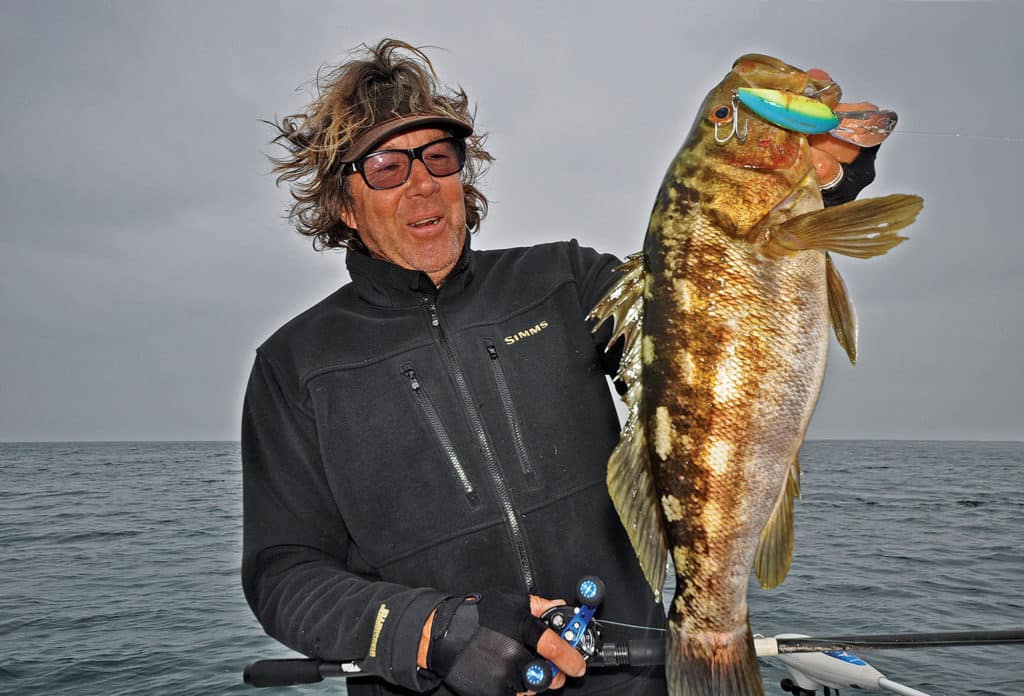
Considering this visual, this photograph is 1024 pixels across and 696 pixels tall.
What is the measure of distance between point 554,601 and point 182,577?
1625 centimetres

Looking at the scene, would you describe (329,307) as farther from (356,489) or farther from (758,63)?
(758,63)

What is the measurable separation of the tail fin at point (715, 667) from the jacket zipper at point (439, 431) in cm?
100

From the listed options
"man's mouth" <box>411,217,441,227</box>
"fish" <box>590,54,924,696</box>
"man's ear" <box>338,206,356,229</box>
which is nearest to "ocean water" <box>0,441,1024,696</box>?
"fish" <box>590,54,924,696</box>

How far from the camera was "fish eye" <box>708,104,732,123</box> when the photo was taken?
212 centimetres

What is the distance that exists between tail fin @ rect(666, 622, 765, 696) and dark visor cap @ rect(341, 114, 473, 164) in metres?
2.12

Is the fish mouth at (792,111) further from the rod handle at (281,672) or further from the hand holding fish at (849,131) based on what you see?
the rod handle at (281,672)

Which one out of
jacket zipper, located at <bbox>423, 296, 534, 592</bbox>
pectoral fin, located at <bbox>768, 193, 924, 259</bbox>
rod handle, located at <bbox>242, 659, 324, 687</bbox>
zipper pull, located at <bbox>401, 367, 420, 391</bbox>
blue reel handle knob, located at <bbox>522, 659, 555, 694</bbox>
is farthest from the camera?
zipper pull, located at <bbox>401, 367, 420, 391</bbox>

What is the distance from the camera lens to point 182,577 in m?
16.3

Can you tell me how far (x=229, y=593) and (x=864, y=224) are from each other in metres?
15.4

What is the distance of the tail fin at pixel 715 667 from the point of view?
198 centimetres

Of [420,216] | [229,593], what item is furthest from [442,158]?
[229,593]

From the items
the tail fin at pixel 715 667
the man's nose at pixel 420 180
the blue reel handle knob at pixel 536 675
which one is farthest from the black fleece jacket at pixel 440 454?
the tail fin at pixel 715 667

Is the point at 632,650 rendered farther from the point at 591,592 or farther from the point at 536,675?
the point at 536,675

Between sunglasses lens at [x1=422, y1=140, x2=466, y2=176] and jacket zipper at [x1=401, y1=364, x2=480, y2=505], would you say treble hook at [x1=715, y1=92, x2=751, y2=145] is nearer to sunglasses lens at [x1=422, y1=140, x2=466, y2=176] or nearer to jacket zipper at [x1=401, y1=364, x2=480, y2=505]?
sunglasses lens at [x1=422, y1=140, x2=466, y2=176]
